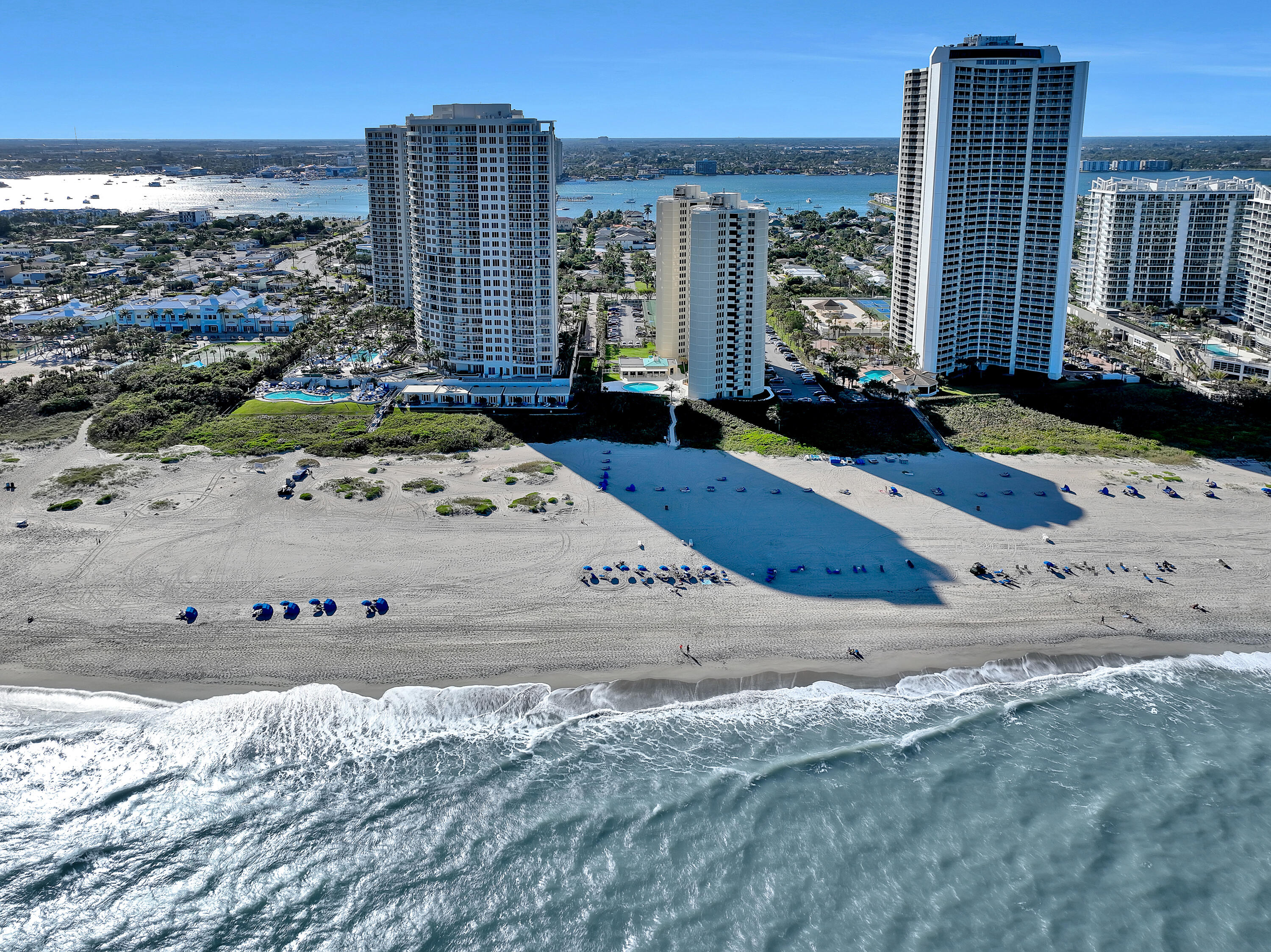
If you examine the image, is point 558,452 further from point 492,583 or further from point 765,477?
point 492,583

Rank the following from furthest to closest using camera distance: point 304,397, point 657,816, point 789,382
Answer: point 789,382 → point 304,397 → point 657,816

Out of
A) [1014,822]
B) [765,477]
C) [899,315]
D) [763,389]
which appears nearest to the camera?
[1014,822]

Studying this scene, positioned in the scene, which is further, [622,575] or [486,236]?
[486,236]

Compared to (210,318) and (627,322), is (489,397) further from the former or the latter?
(210,318)

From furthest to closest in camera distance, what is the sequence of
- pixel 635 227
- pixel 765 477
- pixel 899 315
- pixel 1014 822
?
pixel 635 227 < pixel 899 315 < pixel 765 477 < pixel 1014 822

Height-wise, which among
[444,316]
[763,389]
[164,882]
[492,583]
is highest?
[444,316]

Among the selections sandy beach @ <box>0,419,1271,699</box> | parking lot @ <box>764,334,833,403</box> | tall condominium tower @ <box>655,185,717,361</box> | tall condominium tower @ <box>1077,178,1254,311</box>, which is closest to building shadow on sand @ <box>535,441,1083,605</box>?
sandy beach @ <box>0,419,1271,699</box>

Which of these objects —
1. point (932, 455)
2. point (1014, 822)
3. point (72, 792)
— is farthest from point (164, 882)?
point (932, 455)

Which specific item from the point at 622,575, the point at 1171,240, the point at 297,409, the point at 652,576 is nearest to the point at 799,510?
the point at 652,576

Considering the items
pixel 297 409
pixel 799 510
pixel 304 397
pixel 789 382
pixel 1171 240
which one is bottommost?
pixel 799 510
